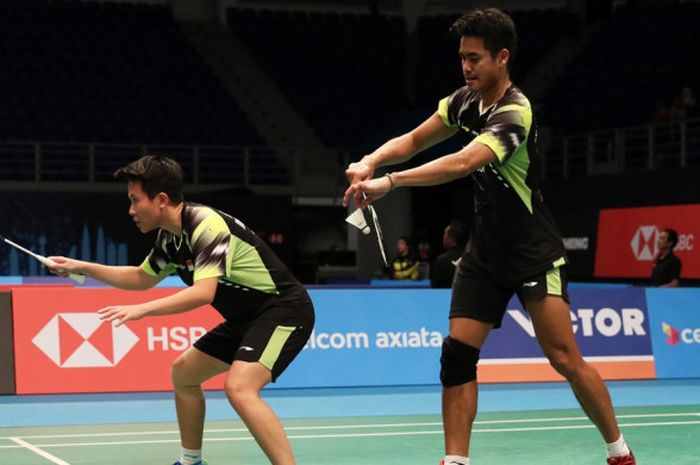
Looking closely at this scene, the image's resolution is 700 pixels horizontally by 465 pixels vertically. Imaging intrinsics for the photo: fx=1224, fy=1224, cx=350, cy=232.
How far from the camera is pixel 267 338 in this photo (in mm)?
5301

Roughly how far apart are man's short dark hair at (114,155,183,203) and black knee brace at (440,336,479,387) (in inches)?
53.2

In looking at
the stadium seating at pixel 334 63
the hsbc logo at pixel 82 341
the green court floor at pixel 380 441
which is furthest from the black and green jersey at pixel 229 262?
the stadium seating at pixel 334 63

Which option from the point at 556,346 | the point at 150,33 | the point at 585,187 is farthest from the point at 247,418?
the point at 150,33

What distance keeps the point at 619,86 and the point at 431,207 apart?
501cm

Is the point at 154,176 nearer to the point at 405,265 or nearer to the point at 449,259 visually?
the point at 449,259

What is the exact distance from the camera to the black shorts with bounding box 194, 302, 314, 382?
527 centimetres

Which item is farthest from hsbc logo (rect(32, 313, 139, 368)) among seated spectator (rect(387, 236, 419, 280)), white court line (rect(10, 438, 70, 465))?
seated spectator (rect(387, 236, 419, 280))

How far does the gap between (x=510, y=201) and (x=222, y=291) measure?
1329mm

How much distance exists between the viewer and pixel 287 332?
5.37m

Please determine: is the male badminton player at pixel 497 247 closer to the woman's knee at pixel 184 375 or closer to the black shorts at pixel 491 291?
the black shorts at pixel 491 291

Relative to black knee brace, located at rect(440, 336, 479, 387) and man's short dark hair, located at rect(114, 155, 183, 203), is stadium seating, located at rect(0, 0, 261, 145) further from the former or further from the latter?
black knee brace, located at rect(440, 336, 479, 387)

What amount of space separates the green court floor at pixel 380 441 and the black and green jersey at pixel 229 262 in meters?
1.70

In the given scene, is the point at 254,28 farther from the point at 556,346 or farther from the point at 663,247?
the point at 556,346

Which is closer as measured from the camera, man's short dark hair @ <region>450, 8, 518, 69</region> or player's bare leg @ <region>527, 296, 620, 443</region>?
man's short dark hair @ <region>450, 8, 518, 69</region>
